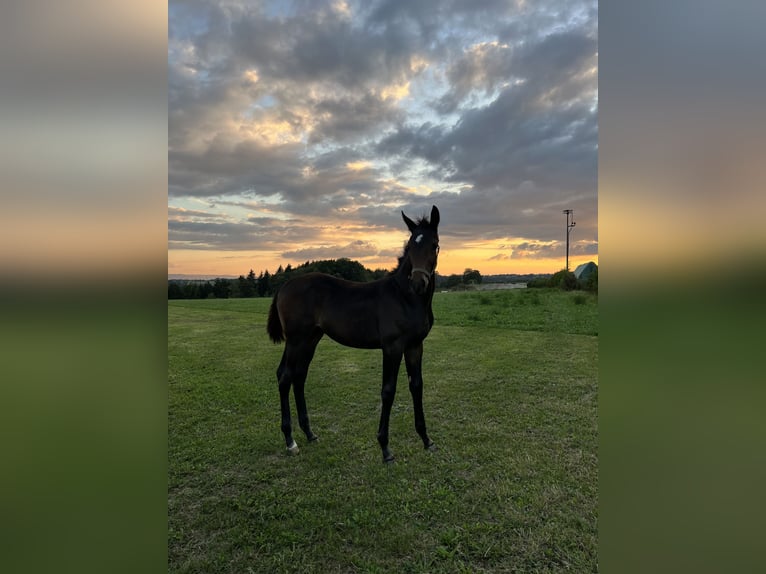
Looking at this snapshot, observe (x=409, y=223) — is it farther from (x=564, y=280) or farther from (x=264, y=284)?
(x=564, y=280)

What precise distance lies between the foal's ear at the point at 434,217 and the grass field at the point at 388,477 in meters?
2.62

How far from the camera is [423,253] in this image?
3654 mm

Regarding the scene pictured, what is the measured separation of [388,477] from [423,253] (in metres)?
2.34

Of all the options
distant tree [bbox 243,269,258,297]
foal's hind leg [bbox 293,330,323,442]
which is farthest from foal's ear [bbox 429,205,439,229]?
distant tree [bbox 243,269,258,297]

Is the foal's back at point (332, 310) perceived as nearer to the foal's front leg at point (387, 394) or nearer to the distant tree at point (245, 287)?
the foal's front leg at point (387, 394)

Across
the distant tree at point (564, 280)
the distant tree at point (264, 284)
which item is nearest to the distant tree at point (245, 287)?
the distant tree at point (264, 284)

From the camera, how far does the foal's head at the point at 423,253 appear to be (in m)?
3.63

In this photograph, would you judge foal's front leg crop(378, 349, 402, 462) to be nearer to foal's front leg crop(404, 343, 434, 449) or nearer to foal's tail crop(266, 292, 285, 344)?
foal's front leg crop(404, 343, 434, 449)

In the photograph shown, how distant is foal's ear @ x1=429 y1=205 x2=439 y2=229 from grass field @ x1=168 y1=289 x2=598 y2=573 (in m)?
2.62

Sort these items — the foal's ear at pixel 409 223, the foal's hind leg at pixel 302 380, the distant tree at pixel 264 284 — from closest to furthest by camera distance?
1. the foal's ear at pixel 409 223
2. the foal's hind leg at pixel 302 380
3. the distant tree at pixel 264 284

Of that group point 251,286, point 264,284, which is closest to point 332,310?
point 264,284
